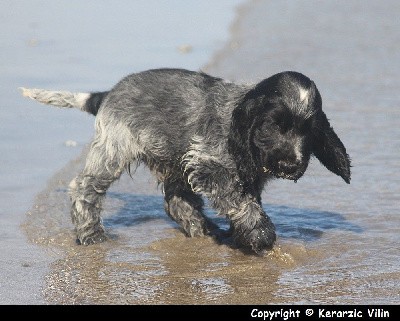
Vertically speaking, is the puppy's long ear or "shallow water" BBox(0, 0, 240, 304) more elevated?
the puppy's long ear

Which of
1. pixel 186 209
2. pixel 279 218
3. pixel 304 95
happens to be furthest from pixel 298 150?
pixel 279 218

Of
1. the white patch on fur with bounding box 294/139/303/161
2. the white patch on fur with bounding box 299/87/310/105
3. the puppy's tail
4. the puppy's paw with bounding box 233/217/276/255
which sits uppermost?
the white patch on fur with bounding box 299/87/310/105

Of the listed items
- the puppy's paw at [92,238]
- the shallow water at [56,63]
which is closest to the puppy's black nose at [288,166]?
the puppy's paw at [92,238]

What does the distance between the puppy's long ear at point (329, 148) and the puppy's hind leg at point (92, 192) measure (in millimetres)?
1545

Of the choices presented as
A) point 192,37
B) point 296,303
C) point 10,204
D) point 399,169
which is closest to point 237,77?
point 192,37

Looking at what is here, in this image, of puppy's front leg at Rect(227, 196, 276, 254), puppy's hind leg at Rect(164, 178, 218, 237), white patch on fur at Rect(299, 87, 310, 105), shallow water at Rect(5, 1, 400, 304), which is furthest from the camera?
puppy's hind leg at Rect(164, 178, 218, 237)

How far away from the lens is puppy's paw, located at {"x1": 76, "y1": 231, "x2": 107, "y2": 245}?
7.35m

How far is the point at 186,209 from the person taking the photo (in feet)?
25.1

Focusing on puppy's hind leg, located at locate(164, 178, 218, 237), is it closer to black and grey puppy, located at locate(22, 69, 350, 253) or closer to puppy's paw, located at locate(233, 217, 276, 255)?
black and grey puppy, located at locate(22, 69, 350, 253)

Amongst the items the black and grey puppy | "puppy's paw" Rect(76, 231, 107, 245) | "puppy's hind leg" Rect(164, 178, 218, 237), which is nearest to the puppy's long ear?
the black and grey puppy

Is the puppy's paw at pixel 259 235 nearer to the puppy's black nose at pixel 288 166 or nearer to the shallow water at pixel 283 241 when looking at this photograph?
the shallow water at pixel 283 241

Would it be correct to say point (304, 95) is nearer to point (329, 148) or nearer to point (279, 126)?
point (279, 126)

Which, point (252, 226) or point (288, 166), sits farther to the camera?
point (252, 226)

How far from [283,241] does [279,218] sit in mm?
637
